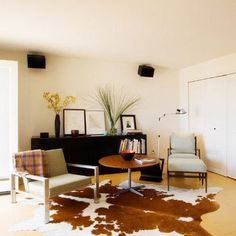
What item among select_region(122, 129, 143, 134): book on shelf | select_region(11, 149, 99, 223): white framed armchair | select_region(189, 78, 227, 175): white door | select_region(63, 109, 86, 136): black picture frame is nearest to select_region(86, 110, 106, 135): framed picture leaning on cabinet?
select_region(63, 109, 86, 136): black picture frame

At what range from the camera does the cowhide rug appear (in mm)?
2621

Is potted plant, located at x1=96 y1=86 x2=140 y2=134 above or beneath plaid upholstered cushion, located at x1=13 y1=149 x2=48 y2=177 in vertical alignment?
above

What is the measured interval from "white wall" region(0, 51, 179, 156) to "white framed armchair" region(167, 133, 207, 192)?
3.36ft

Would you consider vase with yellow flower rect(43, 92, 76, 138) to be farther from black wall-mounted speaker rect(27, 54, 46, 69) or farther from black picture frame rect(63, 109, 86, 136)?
black wall-mounted speaker rect(27, 54, 46, 69)

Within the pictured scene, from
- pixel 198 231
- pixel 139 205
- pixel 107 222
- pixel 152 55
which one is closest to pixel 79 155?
pixel 139 205

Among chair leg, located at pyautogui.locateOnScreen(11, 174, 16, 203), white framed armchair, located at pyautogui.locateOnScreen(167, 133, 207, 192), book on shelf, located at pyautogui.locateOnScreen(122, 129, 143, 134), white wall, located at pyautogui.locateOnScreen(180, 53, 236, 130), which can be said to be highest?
white wall, located at pyautogui.locateOnScreen(180, 53, 236, 130)

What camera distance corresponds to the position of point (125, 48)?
14.3 ft

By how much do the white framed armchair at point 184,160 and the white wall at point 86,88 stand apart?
1.03 meters

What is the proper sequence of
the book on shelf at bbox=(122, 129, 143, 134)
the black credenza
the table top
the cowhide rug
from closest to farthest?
the cowhide rug < the table top < the black credenza < the book on shelf at bbox=(122, 129, 143, 134)

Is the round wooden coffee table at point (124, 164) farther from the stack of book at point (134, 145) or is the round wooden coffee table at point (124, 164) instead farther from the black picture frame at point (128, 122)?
the black picture frame at point (128, 122)

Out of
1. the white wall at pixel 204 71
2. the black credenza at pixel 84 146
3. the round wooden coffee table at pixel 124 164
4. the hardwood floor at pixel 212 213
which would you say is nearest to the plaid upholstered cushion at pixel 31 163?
the hardwood floor at pixel 212 213

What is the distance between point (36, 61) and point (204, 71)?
3.52 metres

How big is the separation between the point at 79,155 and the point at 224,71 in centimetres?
331

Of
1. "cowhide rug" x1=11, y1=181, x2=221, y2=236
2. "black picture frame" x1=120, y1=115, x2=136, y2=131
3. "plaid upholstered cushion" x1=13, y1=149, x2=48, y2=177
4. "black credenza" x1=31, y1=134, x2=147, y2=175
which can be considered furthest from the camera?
"black picture frame" x1=120, y1=115, x2=136, y2=131
